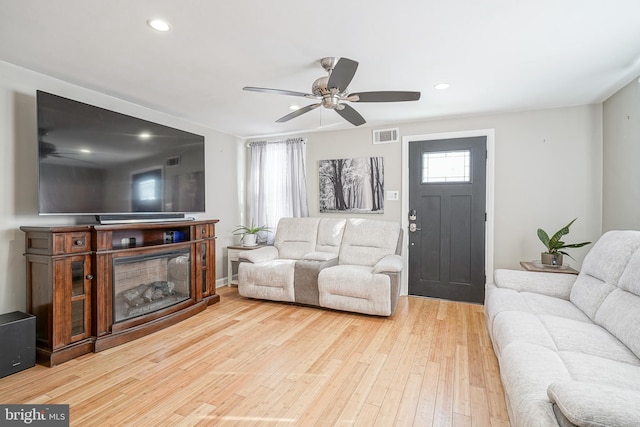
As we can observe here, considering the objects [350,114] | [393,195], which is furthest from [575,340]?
[393,195]

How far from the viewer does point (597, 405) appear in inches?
33.5

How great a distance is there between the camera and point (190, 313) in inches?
129

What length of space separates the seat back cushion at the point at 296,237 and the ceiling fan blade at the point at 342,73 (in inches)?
94.7

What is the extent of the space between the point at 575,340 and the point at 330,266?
95.3 inches

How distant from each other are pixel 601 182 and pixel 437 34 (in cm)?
273

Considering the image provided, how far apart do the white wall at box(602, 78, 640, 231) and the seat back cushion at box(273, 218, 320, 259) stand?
3237 mm

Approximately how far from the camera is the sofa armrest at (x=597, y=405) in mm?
817

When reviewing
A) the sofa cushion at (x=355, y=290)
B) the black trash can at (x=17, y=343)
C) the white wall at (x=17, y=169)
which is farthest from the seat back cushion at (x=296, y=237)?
the black trash can at (x=17, y=343)

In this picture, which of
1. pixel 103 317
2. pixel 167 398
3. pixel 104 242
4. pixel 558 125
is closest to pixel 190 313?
pixel 103 317

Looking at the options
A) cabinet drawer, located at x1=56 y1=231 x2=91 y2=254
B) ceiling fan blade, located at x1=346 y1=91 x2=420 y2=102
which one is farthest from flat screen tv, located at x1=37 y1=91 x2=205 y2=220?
ceiling fan blade, located at x1=346 y1=91 x2=420 y2=102

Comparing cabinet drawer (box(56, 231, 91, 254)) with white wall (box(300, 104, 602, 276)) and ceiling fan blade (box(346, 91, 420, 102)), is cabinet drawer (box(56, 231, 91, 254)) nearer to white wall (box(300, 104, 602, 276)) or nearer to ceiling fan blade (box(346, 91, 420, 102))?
ceiling fan blade (box(346, 91, 420, 102))

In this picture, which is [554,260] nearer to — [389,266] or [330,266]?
[389,266]

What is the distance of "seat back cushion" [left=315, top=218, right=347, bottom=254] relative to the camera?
413cm

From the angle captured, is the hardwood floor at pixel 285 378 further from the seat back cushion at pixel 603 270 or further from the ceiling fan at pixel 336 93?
the ceiling fan at pixel 336 93
